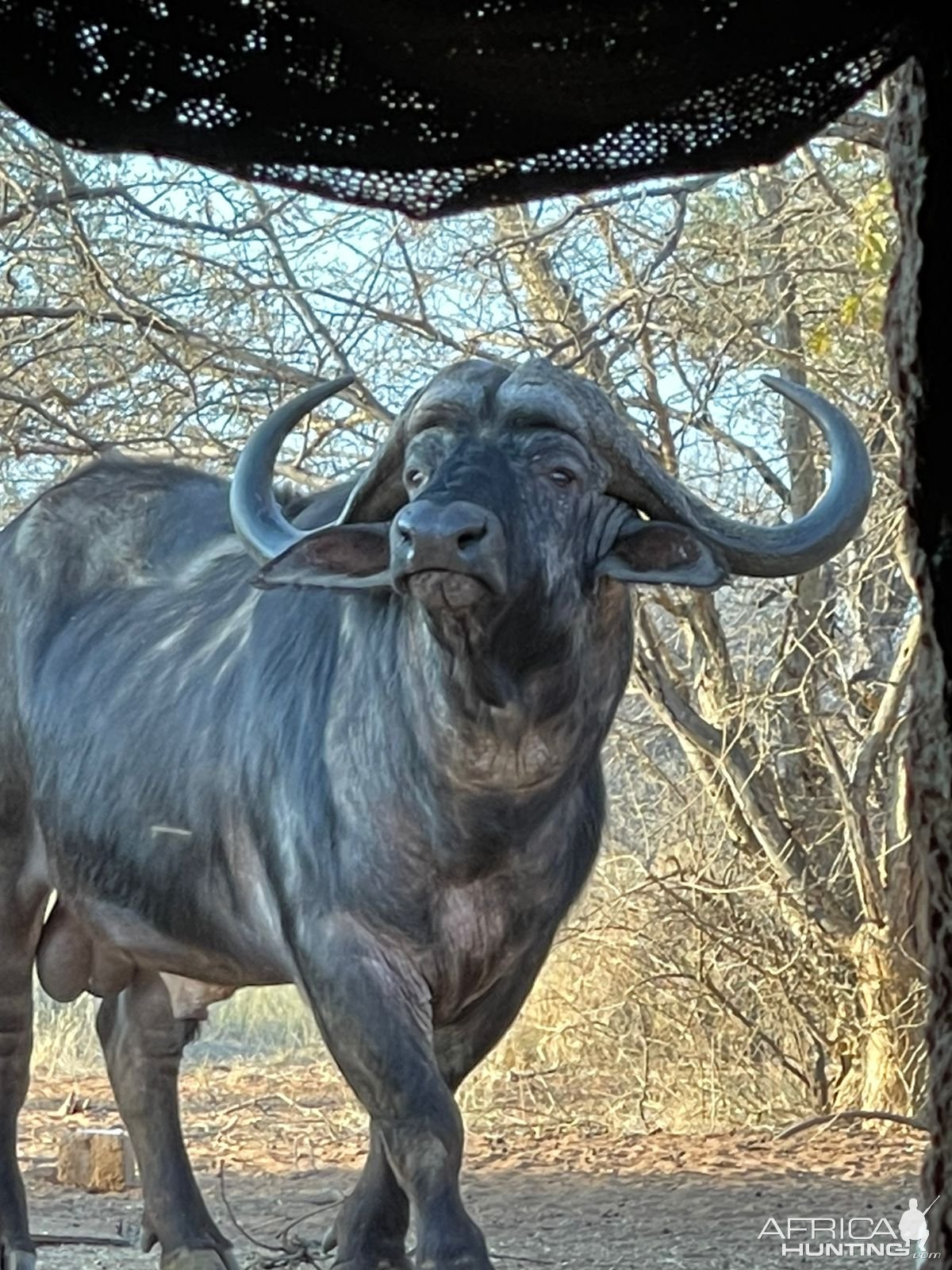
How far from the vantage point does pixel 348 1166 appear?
29.3 ft

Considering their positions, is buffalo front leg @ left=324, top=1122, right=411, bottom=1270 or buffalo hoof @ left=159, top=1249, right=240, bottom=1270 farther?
buffalo hoof @ left=159, top=1249, right=240, bottom=1270

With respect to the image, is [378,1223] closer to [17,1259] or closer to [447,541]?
[17,1259]

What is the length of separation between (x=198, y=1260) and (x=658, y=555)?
101 inches

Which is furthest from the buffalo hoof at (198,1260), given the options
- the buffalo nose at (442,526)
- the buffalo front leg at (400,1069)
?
the buffalo nose at (442,526)

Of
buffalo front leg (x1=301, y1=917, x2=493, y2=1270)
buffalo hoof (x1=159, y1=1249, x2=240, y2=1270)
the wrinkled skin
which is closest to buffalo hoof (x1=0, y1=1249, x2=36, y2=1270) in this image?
the wrinkled skin

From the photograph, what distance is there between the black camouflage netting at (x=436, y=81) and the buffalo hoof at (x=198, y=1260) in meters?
4.72

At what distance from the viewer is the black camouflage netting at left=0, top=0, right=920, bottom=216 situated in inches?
80.3

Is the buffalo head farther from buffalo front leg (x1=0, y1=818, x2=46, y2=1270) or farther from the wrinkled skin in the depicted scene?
buffalo front leg (x1=0, y1=818, x2=46, y2=1270)

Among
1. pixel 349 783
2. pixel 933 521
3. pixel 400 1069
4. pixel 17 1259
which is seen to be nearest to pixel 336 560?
pixel 349 783

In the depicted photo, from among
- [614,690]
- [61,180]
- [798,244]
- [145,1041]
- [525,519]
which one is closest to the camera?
[525,519]

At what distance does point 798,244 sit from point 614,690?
4.60 metres

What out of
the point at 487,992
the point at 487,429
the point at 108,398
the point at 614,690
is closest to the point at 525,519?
the point at 487,429

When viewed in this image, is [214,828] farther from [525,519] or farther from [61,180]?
[61,180]

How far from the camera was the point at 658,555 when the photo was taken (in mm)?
5211
